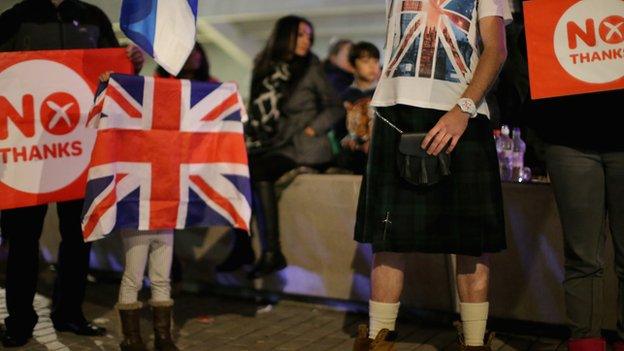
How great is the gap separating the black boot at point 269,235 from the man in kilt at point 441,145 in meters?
2.10

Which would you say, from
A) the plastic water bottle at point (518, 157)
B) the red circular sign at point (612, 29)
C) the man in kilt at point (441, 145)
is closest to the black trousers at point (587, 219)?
the man in kilt at point (441, 145)

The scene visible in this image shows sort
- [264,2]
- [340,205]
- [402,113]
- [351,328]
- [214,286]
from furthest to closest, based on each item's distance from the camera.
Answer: [264,2] < [214,286] < [340,205] < [351,328] < [402,113]

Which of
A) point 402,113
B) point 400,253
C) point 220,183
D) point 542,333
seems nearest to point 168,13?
point 220,183

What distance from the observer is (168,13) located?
4219 millimetres

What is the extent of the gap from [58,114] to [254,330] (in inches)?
66.3

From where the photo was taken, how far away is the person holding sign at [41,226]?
14.4 ft

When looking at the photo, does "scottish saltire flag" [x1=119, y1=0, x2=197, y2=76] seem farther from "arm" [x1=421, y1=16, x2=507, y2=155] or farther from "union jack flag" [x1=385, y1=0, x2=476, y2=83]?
"arm" [x1=421, y1=16, x2=507, y2=155]

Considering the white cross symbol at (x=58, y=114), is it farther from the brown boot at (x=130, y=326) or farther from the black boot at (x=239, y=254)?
the black boot at (x=239, y=254)

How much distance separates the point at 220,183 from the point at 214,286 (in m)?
1.69

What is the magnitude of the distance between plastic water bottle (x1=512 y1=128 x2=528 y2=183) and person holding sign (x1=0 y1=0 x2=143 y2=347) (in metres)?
2.24

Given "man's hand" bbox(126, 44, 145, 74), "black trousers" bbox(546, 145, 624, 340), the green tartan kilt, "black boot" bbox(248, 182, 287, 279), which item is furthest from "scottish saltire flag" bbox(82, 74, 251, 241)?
"black trousers" bbox(546, 145, 624, 340)

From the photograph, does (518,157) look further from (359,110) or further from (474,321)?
(474,321)

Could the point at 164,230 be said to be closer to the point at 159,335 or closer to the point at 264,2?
the point at 159,335

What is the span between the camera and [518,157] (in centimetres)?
475
